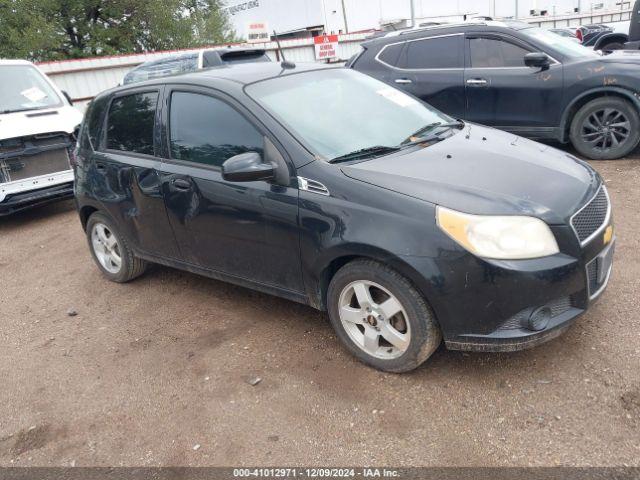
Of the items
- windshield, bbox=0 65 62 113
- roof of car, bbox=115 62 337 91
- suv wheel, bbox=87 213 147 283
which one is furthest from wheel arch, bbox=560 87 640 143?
windshield, bbox=0 65 62 113

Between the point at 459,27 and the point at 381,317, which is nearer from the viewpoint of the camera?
the point at 381,317

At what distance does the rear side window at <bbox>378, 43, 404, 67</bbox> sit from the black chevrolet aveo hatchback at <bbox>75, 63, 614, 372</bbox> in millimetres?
3724

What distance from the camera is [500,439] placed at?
2.50m

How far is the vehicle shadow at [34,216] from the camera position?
734 centimetres

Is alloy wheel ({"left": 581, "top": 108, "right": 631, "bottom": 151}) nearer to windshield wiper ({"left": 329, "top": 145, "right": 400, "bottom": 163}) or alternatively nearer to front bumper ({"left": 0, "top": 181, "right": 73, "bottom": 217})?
windshield wiper ({"left": 329, "top": 145, "right": 400, "bottom": 163})

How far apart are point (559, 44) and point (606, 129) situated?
126 cm

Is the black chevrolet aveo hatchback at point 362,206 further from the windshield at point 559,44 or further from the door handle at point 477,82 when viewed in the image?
the windshield at point 559,44

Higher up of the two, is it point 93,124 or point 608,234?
point 93,124

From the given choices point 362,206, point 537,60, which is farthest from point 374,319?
point 537,60

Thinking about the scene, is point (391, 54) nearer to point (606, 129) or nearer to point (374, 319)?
point (606, 129)

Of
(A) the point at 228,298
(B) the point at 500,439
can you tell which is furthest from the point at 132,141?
(B) the point at 500,439

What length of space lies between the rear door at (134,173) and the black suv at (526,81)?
4.34 meters

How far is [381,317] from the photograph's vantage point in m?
2.94

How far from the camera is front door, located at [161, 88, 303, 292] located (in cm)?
324
